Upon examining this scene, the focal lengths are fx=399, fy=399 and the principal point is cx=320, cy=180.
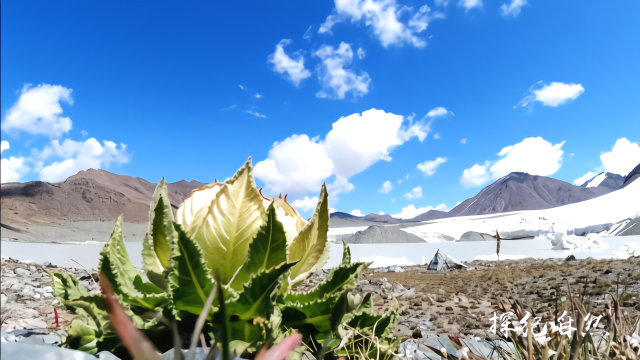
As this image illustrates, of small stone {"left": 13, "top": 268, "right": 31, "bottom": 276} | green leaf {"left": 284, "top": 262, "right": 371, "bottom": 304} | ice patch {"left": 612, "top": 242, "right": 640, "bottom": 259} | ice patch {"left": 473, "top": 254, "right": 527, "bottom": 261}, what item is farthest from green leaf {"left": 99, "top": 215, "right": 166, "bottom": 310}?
ice patch {"left": 473, "top": 254, "right": 527, "bottom": 261}

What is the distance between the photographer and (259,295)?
0.60 m

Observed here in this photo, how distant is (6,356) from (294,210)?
1.64 feet

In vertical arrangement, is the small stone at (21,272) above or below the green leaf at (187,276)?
below

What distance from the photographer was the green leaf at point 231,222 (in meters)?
0.67

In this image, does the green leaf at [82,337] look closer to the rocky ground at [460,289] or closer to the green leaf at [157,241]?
the green leaf at [157,241]

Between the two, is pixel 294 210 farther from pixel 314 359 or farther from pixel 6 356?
pixel 6 356

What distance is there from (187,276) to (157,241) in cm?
17

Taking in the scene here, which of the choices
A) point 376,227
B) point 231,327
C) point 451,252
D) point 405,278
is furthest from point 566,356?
point 376,227

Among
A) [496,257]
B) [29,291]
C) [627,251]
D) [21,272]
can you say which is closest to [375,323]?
[29,291]

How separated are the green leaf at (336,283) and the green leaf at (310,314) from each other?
0.12 ft

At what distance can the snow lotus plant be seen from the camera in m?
0.59

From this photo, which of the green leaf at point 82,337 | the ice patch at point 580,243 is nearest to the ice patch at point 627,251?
the ice patch at point 580,243

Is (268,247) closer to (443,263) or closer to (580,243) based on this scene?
(443,263)

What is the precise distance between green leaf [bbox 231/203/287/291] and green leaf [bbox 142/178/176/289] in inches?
6.5
